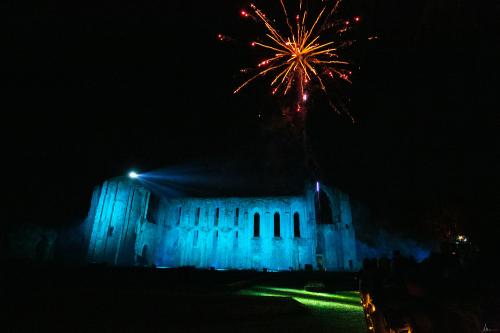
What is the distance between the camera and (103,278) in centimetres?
1097

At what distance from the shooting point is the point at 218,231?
35500 mm

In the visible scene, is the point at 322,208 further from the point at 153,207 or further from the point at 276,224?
the point at 153,207

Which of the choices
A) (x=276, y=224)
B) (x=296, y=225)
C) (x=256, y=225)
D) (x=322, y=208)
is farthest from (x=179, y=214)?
(x=322, y=208)

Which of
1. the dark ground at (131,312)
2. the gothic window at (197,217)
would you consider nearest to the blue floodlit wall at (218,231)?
the gothic window at (197,217)

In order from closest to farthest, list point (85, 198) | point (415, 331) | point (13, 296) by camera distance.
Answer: point (415, 331)
point (13, 296)
point (85, 198)

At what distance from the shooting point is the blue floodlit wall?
28.0 metres

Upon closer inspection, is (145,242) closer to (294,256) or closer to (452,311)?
(294,256)

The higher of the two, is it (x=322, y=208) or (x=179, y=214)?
(x=322, y=208)

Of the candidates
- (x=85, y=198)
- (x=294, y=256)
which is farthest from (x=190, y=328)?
(x=294, y=256)

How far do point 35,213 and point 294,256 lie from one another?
2657 cm

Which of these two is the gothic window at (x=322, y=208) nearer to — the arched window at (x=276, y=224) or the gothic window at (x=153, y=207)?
the arched window at (x=276, y=224)

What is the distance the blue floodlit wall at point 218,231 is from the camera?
28.0m

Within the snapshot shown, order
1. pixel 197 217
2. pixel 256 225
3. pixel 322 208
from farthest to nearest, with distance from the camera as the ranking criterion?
pixel 197 217, pixel 256 225, pixel 322 208

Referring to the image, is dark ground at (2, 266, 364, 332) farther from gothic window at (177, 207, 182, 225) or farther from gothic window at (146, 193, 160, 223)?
gothic window at (177, 207, 182, 225)
